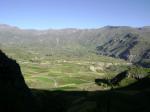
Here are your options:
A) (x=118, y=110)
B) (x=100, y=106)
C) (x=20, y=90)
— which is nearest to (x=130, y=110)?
(x=118, y=110)

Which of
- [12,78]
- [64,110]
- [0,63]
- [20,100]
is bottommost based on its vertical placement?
[64,110]

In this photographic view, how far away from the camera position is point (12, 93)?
216 feet

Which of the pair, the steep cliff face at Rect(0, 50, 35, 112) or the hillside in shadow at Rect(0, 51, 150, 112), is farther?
the hillside in shadow at Rect(0, 51, 150, 112)

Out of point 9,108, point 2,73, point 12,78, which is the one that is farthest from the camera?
point 12,78

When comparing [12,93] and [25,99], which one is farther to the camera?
[25,99]

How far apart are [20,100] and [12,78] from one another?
7272 mm

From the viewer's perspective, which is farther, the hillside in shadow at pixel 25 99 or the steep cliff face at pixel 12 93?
the hillside in shadow at pixel 25 99

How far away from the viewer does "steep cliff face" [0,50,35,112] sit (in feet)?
197

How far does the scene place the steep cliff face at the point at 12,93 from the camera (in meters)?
60.0

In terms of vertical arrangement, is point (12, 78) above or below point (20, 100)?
above

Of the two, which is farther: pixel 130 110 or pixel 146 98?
pixel 146 98

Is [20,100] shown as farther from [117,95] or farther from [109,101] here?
[117,95]

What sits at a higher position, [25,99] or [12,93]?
[12,93]

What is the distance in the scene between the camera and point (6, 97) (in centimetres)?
6119
